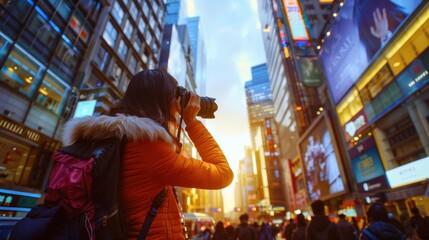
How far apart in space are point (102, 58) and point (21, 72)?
7.23 meters

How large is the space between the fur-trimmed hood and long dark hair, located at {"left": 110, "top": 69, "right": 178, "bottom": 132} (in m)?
0.23

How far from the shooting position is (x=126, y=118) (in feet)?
3.79

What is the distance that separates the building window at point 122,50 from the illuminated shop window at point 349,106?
69.5 feet

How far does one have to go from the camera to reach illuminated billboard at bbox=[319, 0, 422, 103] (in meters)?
13.4

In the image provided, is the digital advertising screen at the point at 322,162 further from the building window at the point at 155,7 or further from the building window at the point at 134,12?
the building window at the point at 155,7

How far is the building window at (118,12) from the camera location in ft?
64.6

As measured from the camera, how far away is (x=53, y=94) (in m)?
12.8

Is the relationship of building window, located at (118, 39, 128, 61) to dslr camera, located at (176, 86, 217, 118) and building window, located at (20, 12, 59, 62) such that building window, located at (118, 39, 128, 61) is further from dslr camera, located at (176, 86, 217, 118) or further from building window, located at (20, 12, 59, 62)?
dslr camera, located at (176, 86, 217, 118)

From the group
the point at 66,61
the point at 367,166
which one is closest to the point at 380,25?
the point at 367,166

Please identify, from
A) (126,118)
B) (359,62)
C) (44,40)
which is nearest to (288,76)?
(359,62)

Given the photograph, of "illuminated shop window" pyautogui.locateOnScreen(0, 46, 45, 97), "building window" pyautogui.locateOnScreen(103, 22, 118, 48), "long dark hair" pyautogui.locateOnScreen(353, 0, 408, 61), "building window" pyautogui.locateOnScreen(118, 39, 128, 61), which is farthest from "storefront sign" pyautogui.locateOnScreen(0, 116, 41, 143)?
"long dark hair" pyautogui.locateOnScreen(353, 0, 408, 61)

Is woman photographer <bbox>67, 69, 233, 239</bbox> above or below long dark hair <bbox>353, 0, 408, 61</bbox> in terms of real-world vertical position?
below

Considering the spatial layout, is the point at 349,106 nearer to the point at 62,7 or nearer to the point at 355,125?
the point at 355,125

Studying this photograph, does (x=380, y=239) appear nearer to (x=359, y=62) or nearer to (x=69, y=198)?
(x=69, y=198)
